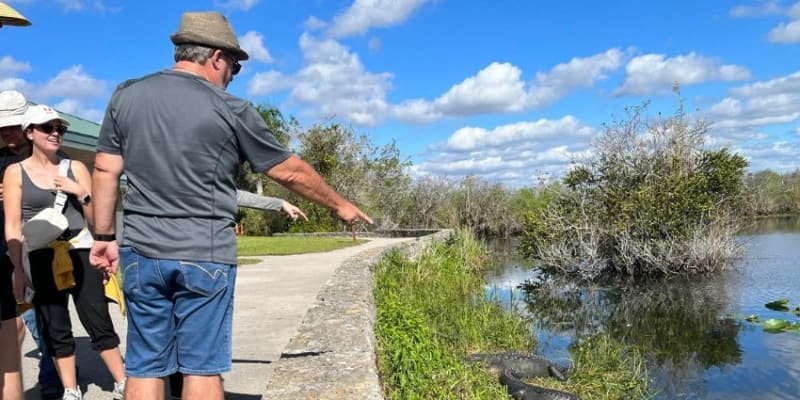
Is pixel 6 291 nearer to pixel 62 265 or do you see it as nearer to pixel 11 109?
pixel 62 265

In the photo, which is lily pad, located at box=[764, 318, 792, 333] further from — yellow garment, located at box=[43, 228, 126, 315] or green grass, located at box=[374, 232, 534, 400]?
yellow garment, located at box=[43, 228, 126, 315]

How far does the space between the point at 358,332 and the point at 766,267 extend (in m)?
17.6

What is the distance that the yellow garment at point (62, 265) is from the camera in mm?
3873

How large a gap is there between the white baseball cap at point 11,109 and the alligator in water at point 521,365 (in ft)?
18.7

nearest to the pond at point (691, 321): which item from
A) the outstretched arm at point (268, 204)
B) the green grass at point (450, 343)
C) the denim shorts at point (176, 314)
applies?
the green grass at point (450, 343)

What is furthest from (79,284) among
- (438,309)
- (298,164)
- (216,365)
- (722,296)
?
(722,296)

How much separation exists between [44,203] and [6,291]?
1.83 feet

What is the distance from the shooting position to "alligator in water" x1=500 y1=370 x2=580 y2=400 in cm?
690

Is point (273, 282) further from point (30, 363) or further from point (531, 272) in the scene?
point (531, 272)

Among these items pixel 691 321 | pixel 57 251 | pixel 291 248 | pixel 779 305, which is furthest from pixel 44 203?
pixel 291 248

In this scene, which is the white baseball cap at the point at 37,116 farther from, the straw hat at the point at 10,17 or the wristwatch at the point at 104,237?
the wristwatch at the point at 104,237

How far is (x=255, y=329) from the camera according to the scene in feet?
24.5

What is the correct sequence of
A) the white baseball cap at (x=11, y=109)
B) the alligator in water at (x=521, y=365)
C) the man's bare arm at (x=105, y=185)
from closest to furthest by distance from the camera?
the man's bare arm at (x=105, y=185), the white baseball cap at (x=11, y=109), the alligator in water at (x=521, y=365)

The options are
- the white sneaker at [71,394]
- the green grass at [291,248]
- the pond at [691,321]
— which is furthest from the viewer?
the green grass at [291,248]
